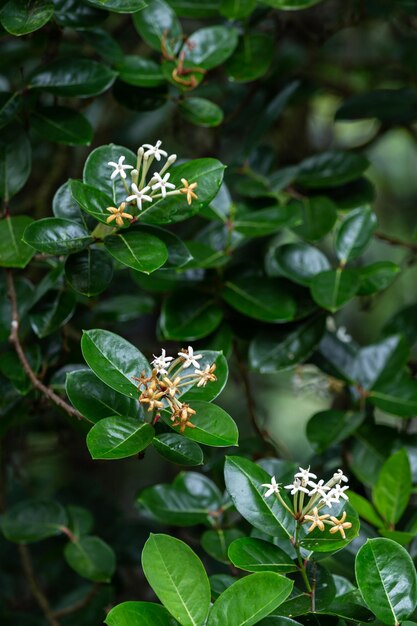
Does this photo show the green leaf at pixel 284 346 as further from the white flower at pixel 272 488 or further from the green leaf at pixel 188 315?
the white flower at pixel 272 488

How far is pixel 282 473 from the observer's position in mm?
1034

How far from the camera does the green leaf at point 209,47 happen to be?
1.14 meters

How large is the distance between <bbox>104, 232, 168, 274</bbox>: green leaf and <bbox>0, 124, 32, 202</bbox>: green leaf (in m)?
0.24

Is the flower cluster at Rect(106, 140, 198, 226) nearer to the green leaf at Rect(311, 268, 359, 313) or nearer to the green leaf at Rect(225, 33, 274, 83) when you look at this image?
the green leaf at Rect(311, 268, 359, 313)

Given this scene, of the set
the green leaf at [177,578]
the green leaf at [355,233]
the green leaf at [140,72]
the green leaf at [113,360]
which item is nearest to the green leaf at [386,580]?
the green leaf at [177,578]

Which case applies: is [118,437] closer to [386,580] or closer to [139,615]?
[139,615]

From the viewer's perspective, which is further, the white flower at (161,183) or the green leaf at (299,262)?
the green leaf at (299,262)

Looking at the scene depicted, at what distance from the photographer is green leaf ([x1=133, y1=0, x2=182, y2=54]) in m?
1.15

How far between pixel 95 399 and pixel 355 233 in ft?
1.64

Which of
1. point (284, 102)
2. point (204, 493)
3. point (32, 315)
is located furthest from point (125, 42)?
point (204, 493)

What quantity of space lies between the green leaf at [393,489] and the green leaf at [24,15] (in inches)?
25.1

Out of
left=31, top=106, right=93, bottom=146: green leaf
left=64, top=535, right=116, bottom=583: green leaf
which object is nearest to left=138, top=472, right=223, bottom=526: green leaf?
left=64, top=535, right=116, bottom=583: green leaf

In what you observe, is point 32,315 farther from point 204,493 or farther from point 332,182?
point 332,182

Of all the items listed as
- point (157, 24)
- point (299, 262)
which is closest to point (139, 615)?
point (299, 262)
